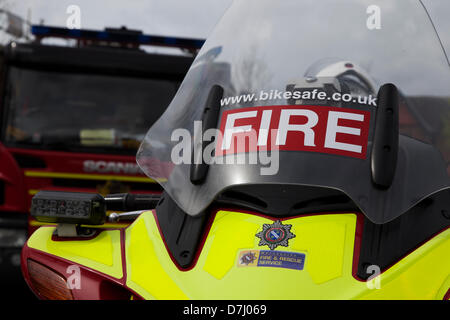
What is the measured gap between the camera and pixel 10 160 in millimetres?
5453

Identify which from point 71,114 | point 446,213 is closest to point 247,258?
point 446,213

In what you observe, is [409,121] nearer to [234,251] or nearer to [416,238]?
[416,238]

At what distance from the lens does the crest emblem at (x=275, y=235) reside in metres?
1.58

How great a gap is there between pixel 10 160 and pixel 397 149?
4.48 metres

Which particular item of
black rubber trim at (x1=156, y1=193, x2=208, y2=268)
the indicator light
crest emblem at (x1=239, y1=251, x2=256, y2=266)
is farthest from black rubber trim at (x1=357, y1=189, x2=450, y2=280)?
the indicator light

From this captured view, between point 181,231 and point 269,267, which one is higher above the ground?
point 181,231

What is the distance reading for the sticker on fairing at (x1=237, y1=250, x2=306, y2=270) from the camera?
1.52m

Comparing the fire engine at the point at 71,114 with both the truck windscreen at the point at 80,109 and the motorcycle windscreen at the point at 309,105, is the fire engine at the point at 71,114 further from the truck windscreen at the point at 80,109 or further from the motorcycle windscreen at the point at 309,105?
the motorcycle windscreen at the point at 309,105

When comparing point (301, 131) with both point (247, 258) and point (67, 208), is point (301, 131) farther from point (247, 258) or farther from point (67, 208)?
point (67, 208)

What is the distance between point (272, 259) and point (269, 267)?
3cm

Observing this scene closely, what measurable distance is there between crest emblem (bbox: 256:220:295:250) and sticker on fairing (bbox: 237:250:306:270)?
29 millimetres

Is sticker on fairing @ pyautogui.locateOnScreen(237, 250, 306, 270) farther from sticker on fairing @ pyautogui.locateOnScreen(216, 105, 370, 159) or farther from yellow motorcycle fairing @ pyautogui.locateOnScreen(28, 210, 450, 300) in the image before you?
sticker on fairing @ pyautogui.locateOnScreen(216, 105, 370, 159)

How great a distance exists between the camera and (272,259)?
154 centimetres
